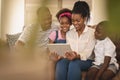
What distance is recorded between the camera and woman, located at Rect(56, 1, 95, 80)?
2.15 meters

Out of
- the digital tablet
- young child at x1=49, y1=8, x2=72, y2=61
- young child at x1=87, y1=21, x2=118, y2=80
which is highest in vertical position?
young child at x1=49, y1=8, x2=72, y2=61

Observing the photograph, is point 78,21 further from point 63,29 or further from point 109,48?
point 109,48

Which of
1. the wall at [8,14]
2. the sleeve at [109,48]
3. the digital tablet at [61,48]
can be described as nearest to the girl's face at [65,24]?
the digital tablet at [61,48]

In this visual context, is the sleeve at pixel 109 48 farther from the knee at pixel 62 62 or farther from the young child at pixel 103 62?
the knee at pixel 62 62

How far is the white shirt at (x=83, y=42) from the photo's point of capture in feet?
7.27

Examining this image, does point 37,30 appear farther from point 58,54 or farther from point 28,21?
point 58,54

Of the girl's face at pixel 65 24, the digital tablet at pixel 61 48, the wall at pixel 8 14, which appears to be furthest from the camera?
the girl's face at pixel 65 24

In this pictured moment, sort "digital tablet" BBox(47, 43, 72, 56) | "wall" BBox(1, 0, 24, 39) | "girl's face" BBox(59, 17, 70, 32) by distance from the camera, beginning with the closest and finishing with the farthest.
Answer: "wall" BBox(1, 0, 24, 39)
"digital tablet" BBox(47, 43, 72, 56)
"girl's face" BBox(59, 17, 70, 32)

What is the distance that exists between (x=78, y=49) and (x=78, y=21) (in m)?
0.21

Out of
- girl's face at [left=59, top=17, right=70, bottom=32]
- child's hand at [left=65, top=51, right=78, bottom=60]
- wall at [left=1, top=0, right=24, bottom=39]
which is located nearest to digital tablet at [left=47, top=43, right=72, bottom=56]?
child's hand at [left=65, top=51, right=78, bottom=60]

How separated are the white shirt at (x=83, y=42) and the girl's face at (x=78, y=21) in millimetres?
45

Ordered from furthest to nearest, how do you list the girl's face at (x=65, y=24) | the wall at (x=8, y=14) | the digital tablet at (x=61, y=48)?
the girl's face at (x=65, y=24)
the digital tablet at (x=61, y=48)
the wall at (x=8, y=14)

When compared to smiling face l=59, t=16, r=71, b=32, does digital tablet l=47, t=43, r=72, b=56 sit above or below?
below

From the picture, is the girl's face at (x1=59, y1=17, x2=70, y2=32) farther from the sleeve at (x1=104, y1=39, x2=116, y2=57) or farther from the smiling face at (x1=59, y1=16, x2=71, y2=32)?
the sleeve at (x1=104, y1=39, x2=116, y2=57)
